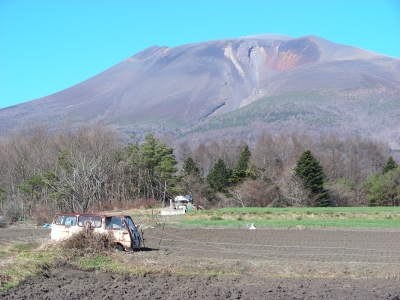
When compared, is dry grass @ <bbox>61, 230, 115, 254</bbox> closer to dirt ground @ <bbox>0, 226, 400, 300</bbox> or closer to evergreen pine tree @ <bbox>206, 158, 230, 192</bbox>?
dirt ground @ <bbox>0, 226, 400, 300</bbox>

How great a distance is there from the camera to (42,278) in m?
11.5

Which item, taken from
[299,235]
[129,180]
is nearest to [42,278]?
[299,235]

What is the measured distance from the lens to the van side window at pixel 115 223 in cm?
1708

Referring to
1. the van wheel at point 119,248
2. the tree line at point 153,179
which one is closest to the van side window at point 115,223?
the van wheel at point 119,248

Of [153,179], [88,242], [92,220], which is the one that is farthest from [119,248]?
[153,179]

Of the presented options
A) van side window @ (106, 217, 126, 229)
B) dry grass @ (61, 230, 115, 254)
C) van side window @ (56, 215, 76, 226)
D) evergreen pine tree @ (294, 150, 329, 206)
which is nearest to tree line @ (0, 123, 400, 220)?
evergreen pine tree @ (294, 150, 329, 206)

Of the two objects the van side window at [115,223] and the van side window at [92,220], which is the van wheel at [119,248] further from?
the van side window at [92,220]

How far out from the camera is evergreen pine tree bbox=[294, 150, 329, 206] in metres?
58.9

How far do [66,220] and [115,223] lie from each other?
2.08m

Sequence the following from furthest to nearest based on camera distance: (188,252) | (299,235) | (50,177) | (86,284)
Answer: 1. (50,177)
2. (299,235)
3. (188,252)
4. (86,284)

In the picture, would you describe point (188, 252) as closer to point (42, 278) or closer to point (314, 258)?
point (314, 258)

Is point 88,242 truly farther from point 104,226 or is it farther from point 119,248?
point 104,226

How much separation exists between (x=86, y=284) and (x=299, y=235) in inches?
715

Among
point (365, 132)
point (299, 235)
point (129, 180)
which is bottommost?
point (299, 235)
